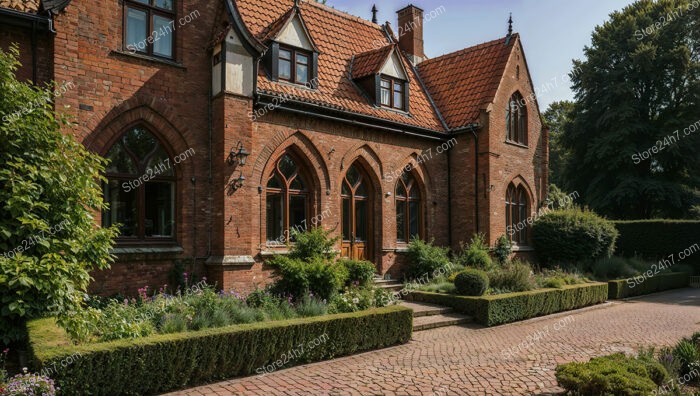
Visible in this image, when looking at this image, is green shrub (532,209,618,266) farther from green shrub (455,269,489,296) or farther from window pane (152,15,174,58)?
window pane (152,15,174,58)

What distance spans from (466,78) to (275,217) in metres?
11.4

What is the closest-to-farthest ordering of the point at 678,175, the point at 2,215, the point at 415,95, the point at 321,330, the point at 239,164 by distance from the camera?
1. the point at 2,215
2. the point at 321,330
3. the point at 239,164
4. the point at 415,95
5. the point at 678,175

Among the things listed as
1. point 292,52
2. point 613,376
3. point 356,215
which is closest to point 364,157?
point 356,215

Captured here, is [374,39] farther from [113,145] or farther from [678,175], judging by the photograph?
[678,175]

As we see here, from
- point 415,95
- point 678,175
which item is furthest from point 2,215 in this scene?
point 678,175

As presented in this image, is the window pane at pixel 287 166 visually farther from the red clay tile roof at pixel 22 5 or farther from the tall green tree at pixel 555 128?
the tall green tree at pixel 555 128

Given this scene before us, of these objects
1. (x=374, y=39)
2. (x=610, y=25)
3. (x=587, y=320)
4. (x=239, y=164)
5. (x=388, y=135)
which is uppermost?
(x=610, y=25)

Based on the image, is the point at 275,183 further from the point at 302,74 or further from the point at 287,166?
the point at 302,74

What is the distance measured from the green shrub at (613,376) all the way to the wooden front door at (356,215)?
979cm

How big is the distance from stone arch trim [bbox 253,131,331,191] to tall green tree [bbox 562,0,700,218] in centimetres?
2406

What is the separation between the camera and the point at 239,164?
12641mm

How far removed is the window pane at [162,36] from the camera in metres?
12.2

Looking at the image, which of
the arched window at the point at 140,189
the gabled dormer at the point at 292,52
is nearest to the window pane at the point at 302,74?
the gabled dormer at the point at 292,52

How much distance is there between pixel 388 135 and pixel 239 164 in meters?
6.56
